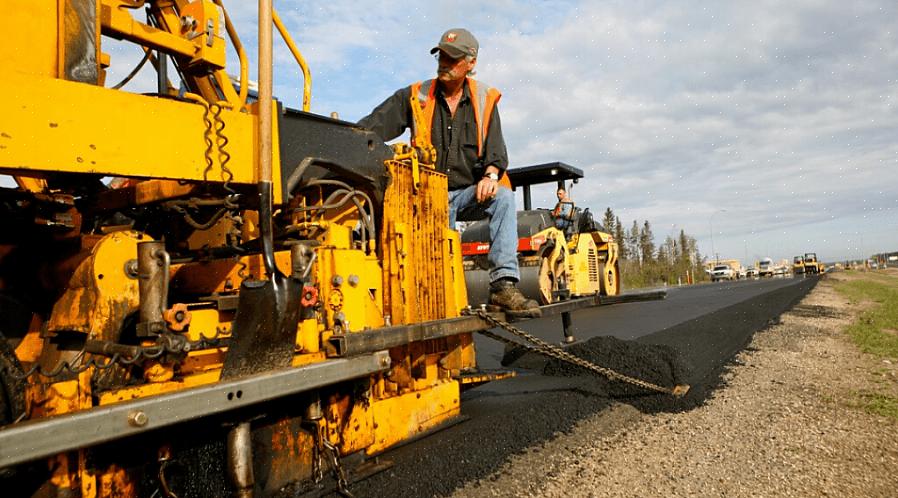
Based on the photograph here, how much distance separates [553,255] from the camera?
1134 centimetres

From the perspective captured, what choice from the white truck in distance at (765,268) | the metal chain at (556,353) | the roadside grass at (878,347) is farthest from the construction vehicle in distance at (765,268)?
the metal chain at (556,353)

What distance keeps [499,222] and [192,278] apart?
Answer: 7.27ft

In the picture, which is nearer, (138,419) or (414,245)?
(138,419)

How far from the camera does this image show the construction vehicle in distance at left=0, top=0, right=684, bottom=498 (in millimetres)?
2021

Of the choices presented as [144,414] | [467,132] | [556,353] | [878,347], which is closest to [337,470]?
[144,414]

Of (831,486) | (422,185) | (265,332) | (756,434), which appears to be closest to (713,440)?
(756,434)

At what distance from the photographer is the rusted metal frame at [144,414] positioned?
166 centimetres

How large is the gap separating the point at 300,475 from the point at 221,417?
55cm

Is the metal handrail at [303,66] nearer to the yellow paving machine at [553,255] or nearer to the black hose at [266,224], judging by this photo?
the black hose at [266,224]

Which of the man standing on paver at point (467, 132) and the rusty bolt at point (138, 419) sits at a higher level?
the man standing on paver at point (467, 132)

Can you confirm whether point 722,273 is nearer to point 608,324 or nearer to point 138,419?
point 608,324

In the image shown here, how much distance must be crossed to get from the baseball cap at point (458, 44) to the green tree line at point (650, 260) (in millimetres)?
36775

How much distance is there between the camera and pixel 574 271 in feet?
38.1

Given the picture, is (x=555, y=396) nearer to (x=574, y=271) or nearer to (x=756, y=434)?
(x=756, y=434)
